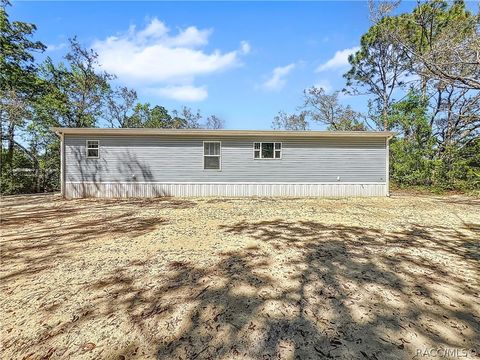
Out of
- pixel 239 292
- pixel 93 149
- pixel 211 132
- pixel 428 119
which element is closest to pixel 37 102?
pixel 93 149

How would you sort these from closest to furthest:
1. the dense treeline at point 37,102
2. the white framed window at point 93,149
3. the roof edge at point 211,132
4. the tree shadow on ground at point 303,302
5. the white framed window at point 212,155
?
the tree shadow on ground at point 303,302, the roof edge at point 211,132, the white framed window at point 93,149, the white framed window at point 212,155, the dense treeline at point 37,102

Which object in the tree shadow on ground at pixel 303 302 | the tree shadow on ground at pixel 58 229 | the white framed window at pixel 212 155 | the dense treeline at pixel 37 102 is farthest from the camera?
the dense treeline at pixel 37 102

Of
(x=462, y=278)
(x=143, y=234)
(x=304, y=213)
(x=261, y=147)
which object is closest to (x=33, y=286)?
(x=143, y=234)

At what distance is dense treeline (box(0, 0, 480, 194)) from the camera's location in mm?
13648

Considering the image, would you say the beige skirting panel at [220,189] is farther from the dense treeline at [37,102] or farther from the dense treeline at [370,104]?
the dense treeline at [37,102]

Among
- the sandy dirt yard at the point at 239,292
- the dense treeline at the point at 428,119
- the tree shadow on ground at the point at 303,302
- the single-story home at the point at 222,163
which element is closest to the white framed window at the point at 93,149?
the single-story home at the point at 222,163

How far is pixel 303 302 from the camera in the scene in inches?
97.3

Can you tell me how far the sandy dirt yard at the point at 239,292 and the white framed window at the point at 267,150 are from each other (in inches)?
227

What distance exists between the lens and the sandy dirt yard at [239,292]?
1906 mm

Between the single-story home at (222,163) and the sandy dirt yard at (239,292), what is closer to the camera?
the sandy dirt yard at (239,292)

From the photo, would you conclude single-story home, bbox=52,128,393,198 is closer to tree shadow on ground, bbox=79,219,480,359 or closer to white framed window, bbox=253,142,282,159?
white framed window, bbox=253,142,282,159

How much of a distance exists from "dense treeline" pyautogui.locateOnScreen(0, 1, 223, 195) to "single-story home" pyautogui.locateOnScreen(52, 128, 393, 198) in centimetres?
775

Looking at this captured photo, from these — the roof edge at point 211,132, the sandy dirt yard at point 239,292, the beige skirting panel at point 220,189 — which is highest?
the roof edge at point 211,132

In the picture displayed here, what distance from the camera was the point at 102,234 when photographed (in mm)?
4965
